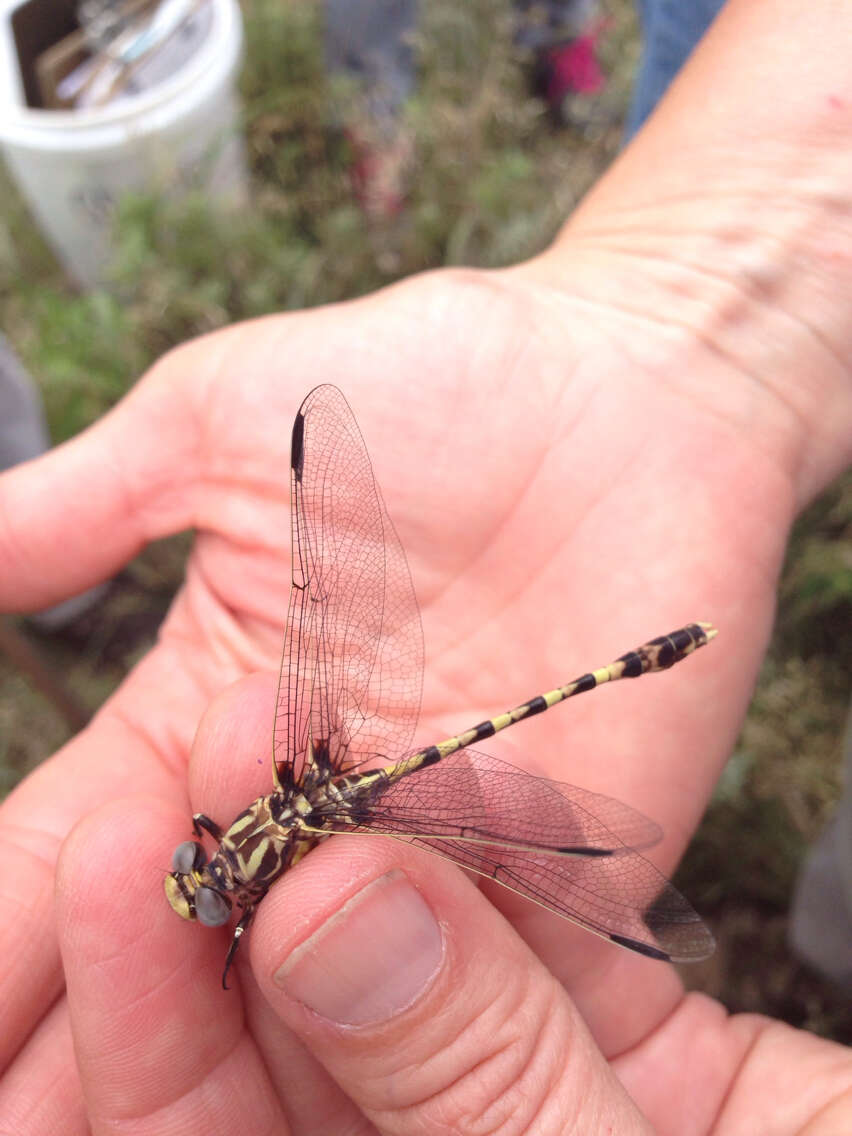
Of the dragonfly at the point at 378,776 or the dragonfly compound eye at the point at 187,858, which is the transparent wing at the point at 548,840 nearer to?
the dragonfly at the point at 378,776

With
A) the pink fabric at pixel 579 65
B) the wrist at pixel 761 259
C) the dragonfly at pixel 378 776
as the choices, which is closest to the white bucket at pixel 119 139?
the pink fabric at pixel 579 65

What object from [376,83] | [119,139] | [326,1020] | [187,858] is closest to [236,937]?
[187,858]

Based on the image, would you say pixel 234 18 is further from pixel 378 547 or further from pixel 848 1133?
pixel 848 1133

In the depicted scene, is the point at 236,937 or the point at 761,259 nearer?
the point at 236,937

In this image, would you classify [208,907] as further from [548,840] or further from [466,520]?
[466,520]

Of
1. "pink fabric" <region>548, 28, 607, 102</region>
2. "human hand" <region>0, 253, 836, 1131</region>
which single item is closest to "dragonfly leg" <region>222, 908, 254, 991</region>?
"human hand" <region>0, 253, 836, 1131</region>

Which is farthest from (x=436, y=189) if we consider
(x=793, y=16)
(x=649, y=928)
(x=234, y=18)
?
(x=649, y=928)
